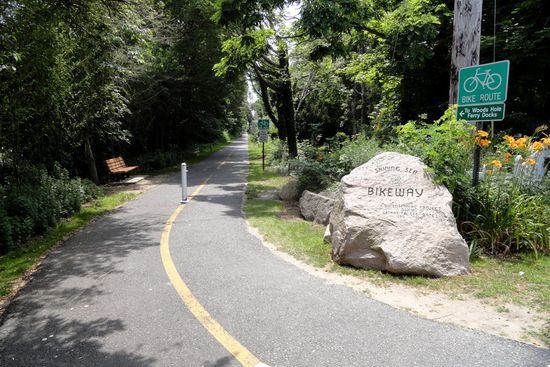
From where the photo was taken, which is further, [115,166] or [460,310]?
[115,166]

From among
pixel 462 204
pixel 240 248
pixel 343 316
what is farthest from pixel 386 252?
pixel 240 248

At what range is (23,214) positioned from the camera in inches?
303

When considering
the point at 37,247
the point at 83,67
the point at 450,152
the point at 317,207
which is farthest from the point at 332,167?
the point at 83,67

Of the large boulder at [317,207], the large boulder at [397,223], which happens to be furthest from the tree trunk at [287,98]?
the large boulder at [397,223]

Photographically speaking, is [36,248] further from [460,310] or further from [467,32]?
[467,32]

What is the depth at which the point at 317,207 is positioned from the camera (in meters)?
8.70

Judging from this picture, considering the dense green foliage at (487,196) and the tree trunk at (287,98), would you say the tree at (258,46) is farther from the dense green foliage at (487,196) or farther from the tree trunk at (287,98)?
the dense green foliage at (487,196)

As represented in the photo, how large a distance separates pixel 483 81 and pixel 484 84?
5 cm

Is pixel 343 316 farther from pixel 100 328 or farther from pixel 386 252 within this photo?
pixel 100 328

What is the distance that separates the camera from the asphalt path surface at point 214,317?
133 inches

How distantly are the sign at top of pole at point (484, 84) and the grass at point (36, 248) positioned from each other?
295 inches

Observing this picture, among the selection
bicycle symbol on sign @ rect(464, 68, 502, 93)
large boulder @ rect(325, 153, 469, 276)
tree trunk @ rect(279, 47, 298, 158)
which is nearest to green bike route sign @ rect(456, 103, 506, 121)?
bicycle symbol on sign @ rect(464, 68, 502, 93)

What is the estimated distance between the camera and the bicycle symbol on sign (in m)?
5.75

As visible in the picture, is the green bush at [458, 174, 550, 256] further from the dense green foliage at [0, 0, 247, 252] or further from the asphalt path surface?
Result: the dense green foliage at [0, 0, 247, 252]
